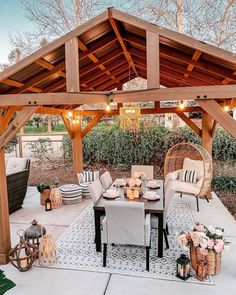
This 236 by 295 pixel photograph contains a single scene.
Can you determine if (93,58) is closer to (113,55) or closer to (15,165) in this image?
(113,55)

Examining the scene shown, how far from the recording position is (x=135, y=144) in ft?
32.8

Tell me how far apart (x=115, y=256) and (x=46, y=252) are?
1.09 meters

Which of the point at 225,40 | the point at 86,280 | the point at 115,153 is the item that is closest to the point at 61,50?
the point at 86,280

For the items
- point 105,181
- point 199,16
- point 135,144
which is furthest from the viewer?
point 135,144

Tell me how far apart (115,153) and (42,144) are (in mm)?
3457

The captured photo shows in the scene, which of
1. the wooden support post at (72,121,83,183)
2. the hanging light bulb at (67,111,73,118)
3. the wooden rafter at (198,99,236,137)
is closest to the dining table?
→ the wooden rafter at (198,99,236,137)

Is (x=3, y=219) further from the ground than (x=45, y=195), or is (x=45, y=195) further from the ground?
(x=3, y=219)

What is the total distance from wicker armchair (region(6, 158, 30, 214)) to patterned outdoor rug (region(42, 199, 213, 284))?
1865 mm

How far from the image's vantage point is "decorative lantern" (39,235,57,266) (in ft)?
12.2

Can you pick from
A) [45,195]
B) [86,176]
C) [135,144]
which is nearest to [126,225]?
[45,195]

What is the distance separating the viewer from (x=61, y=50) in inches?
141

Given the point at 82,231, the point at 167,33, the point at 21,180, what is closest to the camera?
the point at 167,33

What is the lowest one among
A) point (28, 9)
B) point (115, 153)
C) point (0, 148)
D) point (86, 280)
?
point (86, 280)

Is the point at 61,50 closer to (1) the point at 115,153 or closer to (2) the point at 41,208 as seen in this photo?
(2) the point at 41,208
